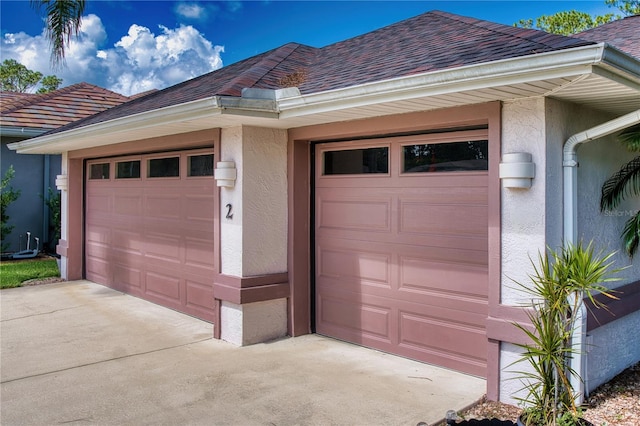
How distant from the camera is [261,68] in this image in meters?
6.43

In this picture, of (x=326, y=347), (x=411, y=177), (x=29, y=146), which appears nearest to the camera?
(x=411, y=177)

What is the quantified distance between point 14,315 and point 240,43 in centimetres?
1365

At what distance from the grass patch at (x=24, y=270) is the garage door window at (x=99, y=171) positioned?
2.20 metres

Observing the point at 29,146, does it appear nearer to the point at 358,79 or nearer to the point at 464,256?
the point at 358,79

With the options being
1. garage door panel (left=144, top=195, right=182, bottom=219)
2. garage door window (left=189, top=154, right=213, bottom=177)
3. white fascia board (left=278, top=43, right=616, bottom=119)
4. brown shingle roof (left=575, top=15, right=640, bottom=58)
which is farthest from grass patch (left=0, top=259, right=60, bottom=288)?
brown shingle roof (left=575, top=15, right=640, bottom=58)

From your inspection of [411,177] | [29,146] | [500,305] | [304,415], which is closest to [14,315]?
[29,146]

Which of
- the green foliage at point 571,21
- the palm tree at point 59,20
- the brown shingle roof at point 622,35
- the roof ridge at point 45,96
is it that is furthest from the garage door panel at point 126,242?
the green foliage at point 571,21

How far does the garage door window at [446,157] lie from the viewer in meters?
4.79

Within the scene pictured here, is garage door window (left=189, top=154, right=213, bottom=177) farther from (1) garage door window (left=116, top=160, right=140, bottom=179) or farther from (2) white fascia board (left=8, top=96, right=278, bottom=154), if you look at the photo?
(1) garage door window (left=116, top=160, right=140, bottom=179)

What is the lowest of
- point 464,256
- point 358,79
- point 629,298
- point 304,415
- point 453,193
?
point 304,415

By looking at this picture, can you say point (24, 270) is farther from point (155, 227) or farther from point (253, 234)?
point (253, 234)

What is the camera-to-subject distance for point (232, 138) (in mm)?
6125

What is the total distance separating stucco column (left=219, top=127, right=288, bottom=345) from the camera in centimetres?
602

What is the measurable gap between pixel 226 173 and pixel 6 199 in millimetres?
8302
